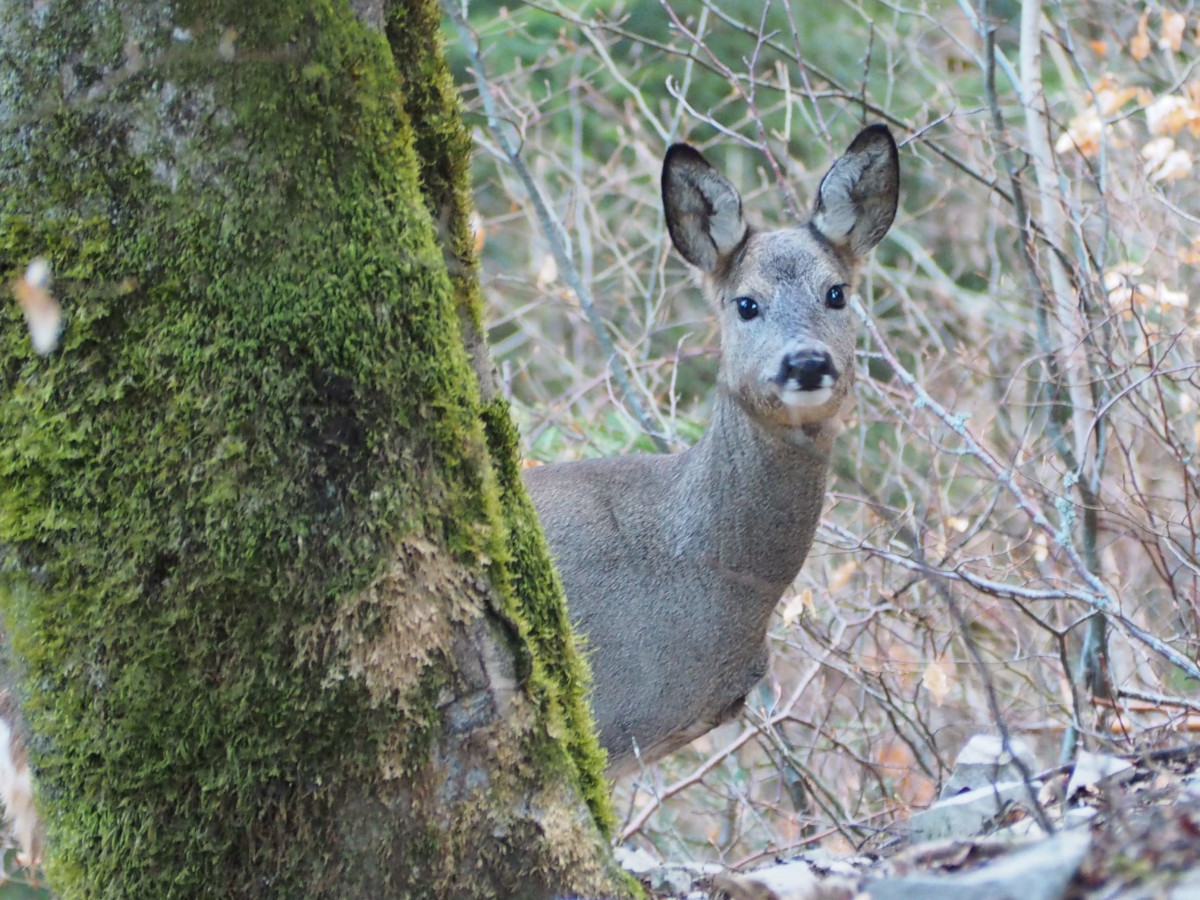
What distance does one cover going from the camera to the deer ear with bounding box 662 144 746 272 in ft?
18.6

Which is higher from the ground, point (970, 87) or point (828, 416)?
point (828, 416)

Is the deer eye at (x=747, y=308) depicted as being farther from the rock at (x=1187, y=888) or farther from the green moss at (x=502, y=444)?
the rock at (x=1187, y=888)

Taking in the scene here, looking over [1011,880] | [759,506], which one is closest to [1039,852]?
[1011,880]

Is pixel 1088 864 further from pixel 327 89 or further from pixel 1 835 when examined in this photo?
pixel 1 835

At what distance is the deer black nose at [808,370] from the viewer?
5.08 metres

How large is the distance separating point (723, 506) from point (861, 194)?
1.55 meters

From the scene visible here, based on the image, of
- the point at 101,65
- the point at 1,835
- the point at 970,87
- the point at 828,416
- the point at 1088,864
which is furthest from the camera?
the point at 970,87

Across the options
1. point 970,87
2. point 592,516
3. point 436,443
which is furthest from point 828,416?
point 970,87

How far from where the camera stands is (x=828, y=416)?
5.34 metres

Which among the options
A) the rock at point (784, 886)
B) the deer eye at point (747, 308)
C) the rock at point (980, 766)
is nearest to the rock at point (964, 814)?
the rock at point (980, 766)

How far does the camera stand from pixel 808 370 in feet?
16.7

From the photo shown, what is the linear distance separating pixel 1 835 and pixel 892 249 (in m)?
9.13

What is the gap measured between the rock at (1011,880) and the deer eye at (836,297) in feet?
11.5

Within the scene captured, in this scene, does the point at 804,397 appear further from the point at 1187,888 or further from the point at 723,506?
the point at 1187,888
